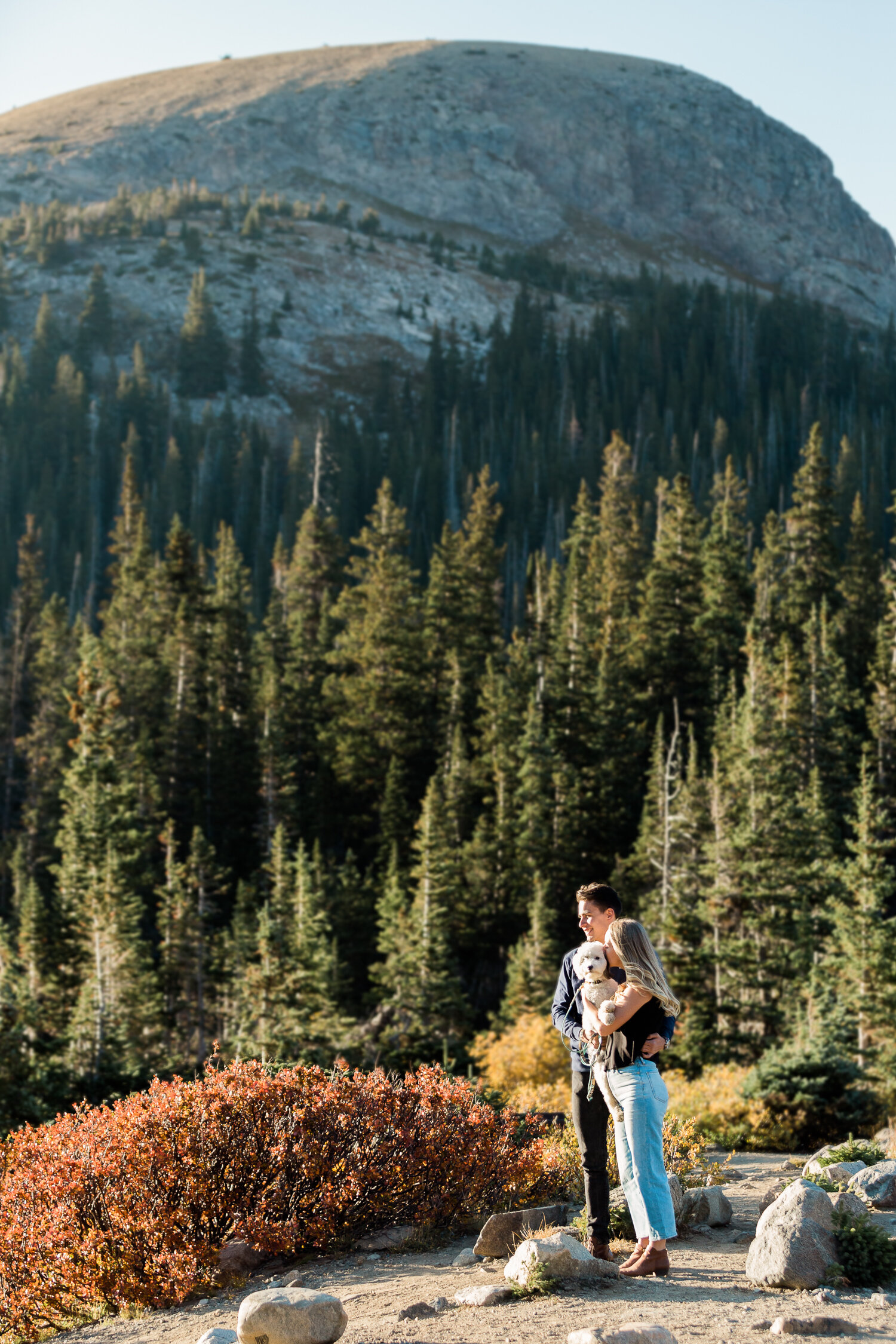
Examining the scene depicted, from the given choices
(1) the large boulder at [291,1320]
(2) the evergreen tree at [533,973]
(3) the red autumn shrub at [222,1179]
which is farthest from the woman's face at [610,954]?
(2) the evergreen tree at [533,973]

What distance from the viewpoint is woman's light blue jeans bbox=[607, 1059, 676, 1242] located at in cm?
797

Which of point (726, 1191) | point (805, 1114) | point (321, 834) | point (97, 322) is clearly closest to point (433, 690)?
point (321, 834)

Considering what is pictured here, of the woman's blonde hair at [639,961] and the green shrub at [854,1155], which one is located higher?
the woman's blonde hair at [639,961]

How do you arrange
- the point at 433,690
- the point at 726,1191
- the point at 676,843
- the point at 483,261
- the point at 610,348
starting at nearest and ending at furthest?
the point at 726,1191
the point at 676,843
the point at 433,690
the point at 610,348
the point at 483,261

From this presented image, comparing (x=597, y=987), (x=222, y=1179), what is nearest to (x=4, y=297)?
(x=222, y=1179)

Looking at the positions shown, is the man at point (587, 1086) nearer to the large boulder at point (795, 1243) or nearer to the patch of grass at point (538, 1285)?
the patch of grass at point (538, 1285)

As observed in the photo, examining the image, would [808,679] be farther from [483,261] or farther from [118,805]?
[483,261]

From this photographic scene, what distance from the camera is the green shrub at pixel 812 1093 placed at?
68.3 feet

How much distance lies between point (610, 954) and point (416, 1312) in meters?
2.75

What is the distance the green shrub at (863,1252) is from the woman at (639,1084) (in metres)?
1.23

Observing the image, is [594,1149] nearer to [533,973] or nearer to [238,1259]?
[238,1259]

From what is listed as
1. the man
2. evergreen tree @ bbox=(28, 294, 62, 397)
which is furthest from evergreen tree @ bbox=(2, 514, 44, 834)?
evergreen tree @ bbox=(28, 294, 62, 397)

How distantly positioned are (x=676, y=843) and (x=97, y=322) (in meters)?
132

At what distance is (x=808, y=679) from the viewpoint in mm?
54906
